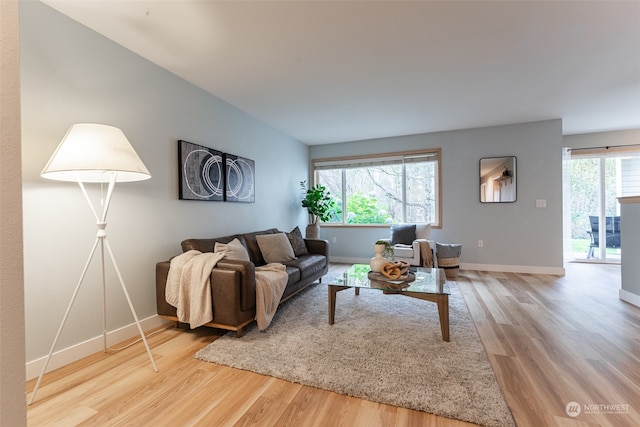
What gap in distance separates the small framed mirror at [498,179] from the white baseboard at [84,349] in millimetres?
5010

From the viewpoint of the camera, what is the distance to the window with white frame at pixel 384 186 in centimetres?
504

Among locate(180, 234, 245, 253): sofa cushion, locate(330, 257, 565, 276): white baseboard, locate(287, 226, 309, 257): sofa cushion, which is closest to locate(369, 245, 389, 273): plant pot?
locate(287, 226, 309, 257): sofa cushion

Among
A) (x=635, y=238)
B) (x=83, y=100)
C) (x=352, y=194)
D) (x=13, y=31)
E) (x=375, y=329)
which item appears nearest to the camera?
(x=13, y=31)

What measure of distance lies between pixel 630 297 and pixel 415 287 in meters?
2.62

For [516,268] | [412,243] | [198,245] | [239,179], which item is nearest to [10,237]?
[198,245]

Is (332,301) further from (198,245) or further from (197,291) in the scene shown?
(198,245)

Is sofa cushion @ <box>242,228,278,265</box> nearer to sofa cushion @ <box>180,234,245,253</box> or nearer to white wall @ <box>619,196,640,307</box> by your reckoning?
sofa cushion @ <box>180,234,245,253</box>

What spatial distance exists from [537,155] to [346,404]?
4.85 metres

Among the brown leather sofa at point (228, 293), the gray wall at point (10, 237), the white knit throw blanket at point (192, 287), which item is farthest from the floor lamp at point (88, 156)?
the gray wall at point (10, 237)

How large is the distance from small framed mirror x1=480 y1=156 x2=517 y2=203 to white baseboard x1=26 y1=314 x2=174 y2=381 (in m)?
5.01

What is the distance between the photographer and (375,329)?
2391 mm

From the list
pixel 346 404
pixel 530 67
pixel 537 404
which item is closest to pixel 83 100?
pixel 346 404

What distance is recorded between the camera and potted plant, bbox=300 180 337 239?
5043 millimetres

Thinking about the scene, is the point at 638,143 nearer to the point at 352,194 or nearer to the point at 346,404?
the point at 352,194
